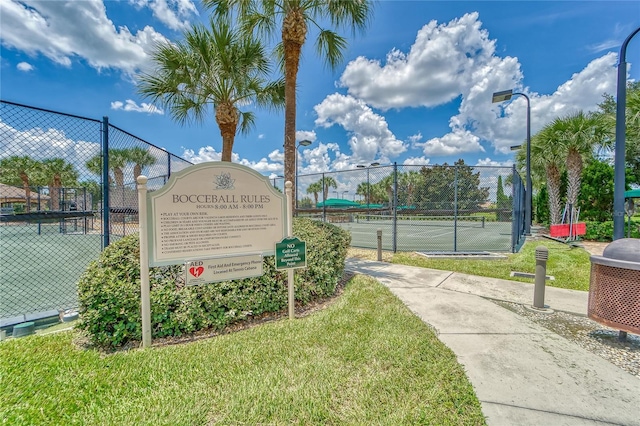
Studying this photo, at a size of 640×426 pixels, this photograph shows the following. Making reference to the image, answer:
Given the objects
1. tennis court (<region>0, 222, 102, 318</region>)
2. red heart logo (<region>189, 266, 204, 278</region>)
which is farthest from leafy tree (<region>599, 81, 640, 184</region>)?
tennis court (<region>0, 222, 102, 318</region>)

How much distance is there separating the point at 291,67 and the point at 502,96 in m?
8.42

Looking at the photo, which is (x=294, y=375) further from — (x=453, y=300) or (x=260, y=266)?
(x=453, y=300)

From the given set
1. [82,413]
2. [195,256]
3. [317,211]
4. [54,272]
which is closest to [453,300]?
[195,256]

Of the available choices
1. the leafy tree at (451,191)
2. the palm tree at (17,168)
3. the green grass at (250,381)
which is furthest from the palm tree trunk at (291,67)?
the palm tree at (17,168)

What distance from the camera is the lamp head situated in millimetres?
10492

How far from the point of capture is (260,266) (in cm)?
383

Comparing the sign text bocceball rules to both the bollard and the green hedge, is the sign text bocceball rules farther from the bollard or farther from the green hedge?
the bollard

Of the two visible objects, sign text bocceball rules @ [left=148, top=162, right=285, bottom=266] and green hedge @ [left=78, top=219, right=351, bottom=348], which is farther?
sign text bocceball rules @ [left=148, top=162, right=285, bottom=266]

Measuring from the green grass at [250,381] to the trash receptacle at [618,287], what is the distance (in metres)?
1.89

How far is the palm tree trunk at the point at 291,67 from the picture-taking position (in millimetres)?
6656

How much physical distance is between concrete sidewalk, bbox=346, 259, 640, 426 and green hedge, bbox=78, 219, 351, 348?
2183mm

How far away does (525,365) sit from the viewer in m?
2.81

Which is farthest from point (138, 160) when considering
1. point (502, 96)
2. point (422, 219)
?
point (422, 219)

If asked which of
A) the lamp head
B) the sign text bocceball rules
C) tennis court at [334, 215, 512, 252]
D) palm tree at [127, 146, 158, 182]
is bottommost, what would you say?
tennis court at [334, 215, 512, 252]
